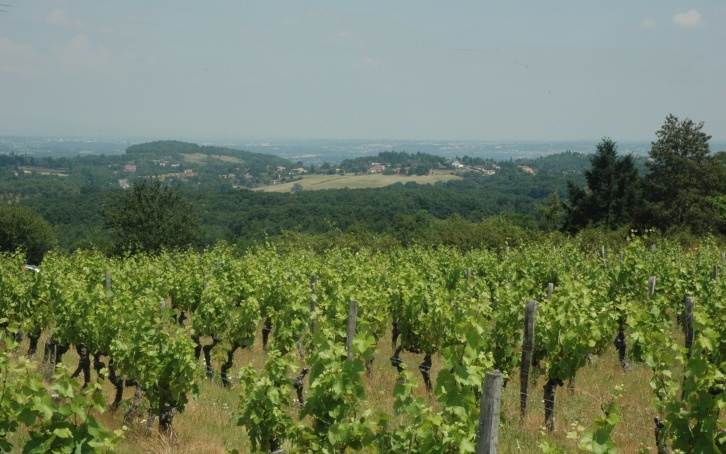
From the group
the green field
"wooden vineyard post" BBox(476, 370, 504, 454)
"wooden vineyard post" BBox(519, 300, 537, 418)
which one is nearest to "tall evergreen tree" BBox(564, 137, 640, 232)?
"wooden vineyard post" BBox(519, 300, 537, 418)

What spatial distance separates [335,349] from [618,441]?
11.8 feet

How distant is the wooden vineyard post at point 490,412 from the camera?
425 centimetres

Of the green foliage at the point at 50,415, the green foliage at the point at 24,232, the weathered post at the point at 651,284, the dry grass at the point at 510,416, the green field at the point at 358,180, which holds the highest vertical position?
the green foliage at the point at 50,415

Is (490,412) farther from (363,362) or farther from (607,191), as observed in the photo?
(607,191)

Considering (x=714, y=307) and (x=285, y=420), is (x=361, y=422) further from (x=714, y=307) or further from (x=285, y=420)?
(x=714, y=307)

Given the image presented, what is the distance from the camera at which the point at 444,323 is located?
9227 mm

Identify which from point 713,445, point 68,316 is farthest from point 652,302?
point 68,316

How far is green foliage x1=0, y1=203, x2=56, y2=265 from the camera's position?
1742 inches

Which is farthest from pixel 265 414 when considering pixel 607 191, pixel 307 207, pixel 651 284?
pixel 307 207

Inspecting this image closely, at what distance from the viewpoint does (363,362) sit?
19.2 feet

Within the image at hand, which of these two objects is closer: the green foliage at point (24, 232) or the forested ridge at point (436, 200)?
the forested ridge at point (436, 200)

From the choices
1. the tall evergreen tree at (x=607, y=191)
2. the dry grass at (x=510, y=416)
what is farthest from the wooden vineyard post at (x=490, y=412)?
the tall evergreen tree at (x=607, y=191)

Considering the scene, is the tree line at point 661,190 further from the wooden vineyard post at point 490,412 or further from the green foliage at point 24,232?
the green foliage at point 24,232

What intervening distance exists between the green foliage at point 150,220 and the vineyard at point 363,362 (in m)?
21.2
